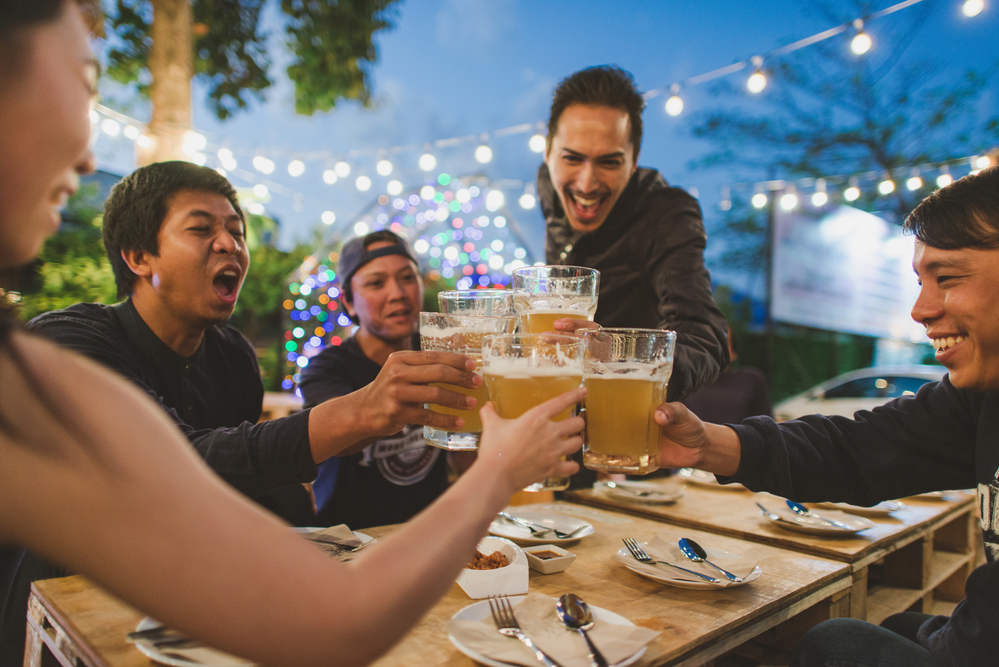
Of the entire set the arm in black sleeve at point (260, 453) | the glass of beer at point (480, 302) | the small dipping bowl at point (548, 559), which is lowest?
the small dipping bowl at point (548, 559)

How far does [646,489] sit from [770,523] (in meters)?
0.51

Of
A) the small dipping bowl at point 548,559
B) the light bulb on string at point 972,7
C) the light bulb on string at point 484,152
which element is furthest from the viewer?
the light bulb on string at point 484,152

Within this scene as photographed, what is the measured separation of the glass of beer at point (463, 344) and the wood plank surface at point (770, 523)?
1.04m

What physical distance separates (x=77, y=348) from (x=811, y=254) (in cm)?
889

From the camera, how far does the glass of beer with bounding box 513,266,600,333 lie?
142 cm

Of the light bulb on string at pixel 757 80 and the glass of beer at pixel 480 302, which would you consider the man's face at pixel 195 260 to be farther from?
the light bulb on string at pixel 757 80

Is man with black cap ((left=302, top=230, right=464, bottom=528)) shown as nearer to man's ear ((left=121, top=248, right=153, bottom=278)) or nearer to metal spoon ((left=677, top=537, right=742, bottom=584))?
man's ear ((left=121, top=248, right=153, bottom=278))

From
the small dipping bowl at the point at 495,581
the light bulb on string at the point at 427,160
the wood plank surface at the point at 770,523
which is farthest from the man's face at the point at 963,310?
the light bulb on string at the point at 427,160

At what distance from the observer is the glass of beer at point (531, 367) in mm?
1120

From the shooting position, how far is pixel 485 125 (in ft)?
233

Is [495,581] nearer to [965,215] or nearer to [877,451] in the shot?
[877,451]

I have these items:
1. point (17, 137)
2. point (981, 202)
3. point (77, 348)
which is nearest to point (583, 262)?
point (981, 202)

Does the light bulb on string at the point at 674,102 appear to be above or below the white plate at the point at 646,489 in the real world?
above

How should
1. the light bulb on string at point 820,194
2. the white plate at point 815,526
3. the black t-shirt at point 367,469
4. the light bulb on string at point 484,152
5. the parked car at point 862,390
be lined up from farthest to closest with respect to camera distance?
the light bulb on string at point 820,194 < the parked car at point 862,390 < the light bulb on string at point 484,152 < the black t-shirt at point 367,469 < the white plate at point 815,526
